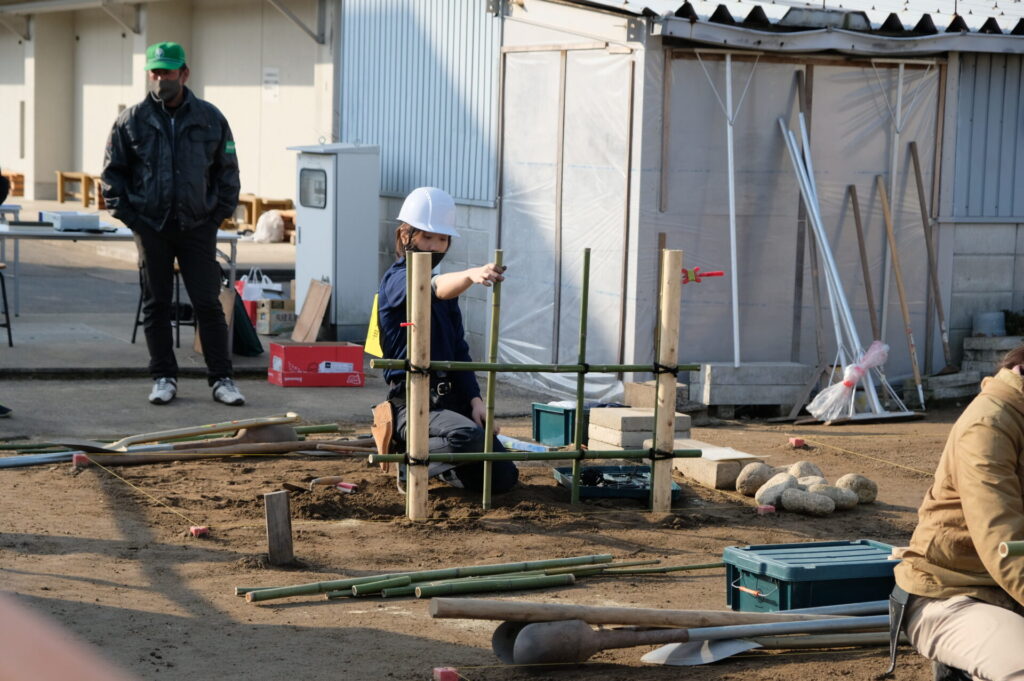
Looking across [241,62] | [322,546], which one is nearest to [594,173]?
[322,546]

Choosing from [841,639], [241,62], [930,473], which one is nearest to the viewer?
[841,639]

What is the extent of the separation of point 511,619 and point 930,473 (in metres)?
4.95

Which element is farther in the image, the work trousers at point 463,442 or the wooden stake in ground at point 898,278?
the wooden stake in ground at point 898,278

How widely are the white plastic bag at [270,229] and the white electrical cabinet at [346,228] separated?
8.13 m

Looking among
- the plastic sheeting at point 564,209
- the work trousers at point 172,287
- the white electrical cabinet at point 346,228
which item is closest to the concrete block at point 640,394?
the plastic sheeting at point 564,209

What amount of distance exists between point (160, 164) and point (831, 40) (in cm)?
520

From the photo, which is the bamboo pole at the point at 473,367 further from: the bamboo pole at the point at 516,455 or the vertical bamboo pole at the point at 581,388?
the bamboo pole at the point at 516,455

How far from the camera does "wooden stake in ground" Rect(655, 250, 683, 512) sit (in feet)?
24.0

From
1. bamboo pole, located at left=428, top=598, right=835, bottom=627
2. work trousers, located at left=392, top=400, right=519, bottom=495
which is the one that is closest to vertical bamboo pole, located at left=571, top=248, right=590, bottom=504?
work trousers, located at left=392, top=400, right=519, bottom=495

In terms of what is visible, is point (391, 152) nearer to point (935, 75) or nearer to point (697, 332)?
point (697, 332)

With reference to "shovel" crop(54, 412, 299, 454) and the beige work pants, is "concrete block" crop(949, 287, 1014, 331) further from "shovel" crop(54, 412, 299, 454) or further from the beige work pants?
the beige work pants

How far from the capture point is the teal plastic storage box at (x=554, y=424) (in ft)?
28.5

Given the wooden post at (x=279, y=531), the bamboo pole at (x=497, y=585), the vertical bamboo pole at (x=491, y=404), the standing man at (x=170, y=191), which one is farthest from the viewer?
the standing man at (x=170, y=191)

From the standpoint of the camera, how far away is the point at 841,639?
16.8 feet
